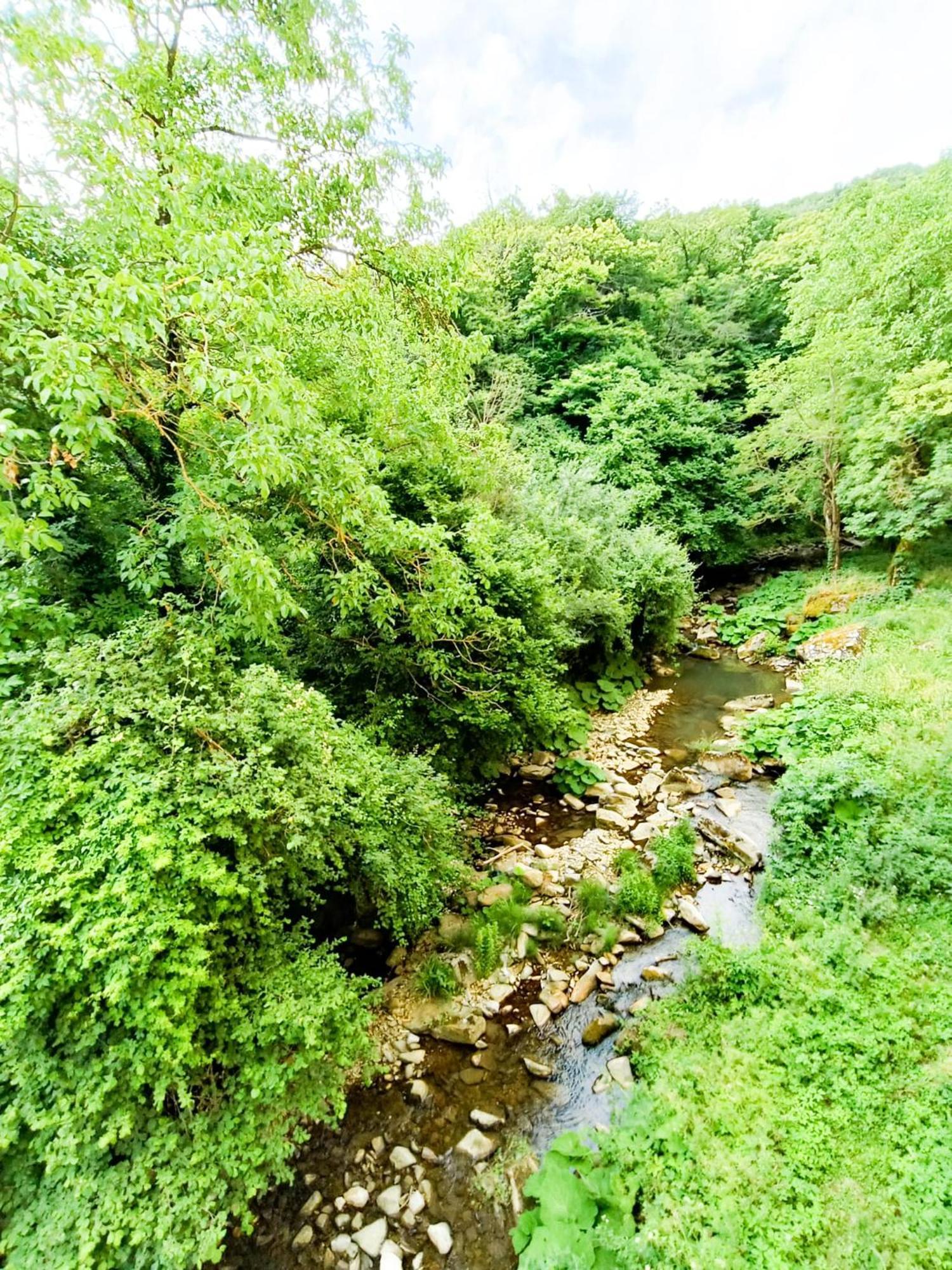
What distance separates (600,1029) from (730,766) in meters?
4.78

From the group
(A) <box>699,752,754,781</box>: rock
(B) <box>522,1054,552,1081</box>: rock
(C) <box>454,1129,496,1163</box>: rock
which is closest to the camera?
(C) <box>454,1129,496,1163</box>: rock

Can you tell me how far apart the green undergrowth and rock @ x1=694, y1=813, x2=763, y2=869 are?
0.59m

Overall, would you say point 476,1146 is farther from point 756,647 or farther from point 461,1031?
point 756,647

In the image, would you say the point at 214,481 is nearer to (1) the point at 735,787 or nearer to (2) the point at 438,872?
(2) the point at 438,872

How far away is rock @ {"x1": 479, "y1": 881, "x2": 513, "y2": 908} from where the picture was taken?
546cm

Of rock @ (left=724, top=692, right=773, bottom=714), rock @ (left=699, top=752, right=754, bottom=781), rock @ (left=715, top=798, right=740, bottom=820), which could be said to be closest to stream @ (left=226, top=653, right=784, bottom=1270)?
rock @ (left=715, top=798, right=740, bottom=820)

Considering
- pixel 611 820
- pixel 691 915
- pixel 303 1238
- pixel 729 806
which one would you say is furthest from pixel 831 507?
pixel 303 1238

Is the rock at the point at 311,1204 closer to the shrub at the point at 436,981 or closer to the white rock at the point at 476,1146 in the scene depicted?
the white rock at the point at 476,1146

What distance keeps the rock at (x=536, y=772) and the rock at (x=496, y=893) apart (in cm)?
237

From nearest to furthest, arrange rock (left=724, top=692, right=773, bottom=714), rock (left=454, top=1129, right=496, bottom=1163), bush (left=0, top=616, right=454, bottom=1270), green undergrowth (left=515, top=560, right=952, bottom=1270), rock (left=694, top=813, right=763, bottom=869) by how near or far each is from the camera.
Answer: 1. bush (left=0, top=616, right=454, bottom=1270)
2. green undergrowth (left=515, top=560, right=952, bottom=1270)
3. rock (left=454, top=1129, right=496, bottom=1163)
4. rock (left=694, top=813, right=763, bottom=869)
5. rock (left=724, top=692, right=773, bottom=714)

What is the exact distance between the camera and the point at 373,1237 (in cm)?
311

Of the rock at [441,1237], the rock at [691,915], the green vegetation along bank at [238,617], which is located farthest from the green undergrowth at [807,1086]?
the rock at [691,915]

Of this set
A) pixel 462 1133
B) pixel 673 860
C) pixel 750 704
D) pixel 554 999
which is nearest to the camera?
pixel 462 1133

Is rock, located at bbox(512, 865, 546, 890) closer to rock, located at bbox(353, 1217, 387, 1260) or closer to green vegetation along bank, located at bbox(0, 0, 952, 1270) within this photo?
green vegetation along bank, located at bbox(0, 0, 952, 1270)
